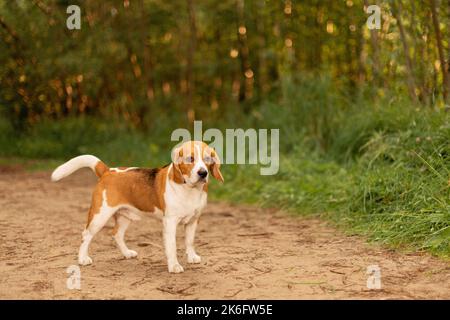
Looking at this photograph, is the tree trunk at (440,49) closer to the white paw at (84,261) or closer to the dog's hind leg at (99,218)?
the dog's hind leg at (99,218)

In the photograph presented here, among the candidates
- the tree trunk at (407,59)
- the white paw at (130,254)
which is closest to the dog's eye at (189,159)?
the white paw at (130,254)

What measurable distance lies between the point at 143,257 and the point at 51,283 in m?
1.07

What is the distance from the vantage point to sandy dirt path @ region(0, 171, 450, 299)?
3.86 metres

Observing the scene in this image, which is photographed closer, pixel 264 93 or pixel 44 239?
pixel 44 239

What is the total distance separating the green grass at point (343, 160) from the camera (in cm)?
543

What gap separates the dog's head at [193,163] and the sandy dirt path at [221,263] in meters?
0.68

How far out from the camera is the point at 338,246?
17.1ft

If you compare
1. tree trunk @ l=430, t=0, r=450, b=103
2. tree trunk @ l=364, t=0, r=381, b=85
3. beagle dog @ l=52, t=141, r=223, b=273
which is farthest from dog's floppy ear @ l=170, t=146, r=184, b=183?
tree trunk @ l=364, t=0, r=381, b=85

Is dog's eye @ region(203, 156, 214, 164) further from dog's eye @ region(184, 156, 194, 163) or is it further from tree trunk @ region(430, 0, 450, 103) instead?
tree trunk @ region(430, 0, 450, 103)

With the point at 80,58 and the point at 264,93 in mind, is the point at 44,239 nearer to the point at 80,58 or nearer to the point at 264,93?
the point at 80,58

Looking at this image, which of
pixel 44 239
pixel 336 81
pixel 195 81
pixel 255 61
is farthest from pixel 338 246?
pixel 195 81

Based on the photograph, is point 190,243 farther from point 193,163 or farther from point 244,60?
point 244,60

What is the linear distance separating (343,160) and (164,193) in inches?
167

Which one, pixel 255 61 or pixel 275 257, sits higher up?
pixel 255 61
